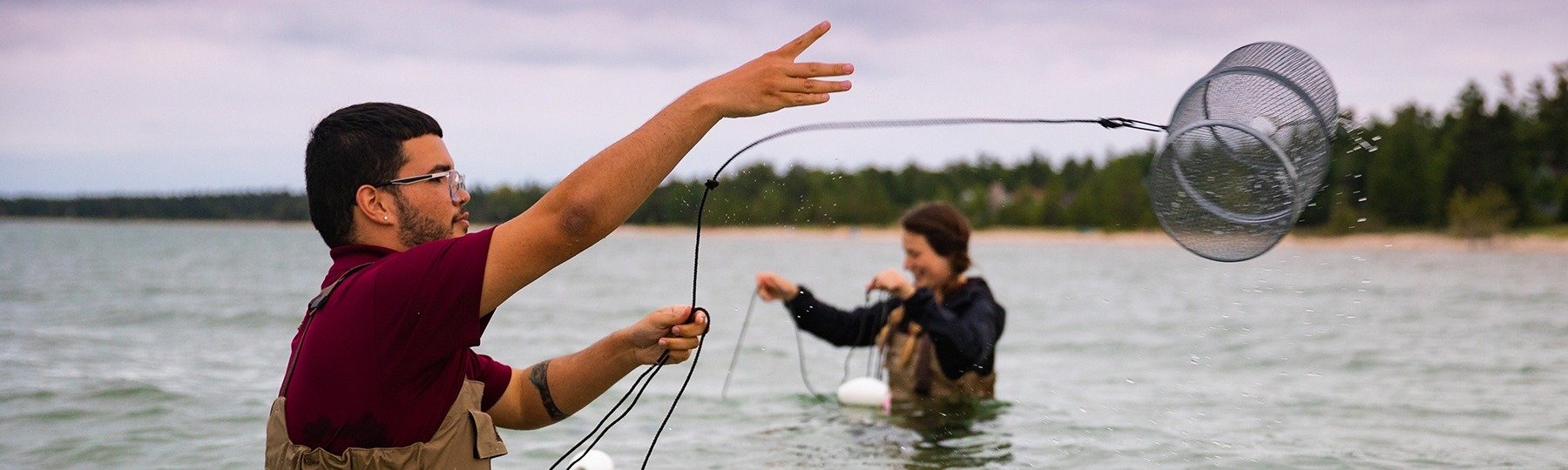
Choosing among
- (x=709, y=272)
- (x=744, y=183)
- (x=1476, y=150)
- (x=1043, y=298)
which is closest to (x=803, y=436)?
(x=744, y=183)

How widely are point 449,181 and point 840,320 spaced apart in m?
5.46

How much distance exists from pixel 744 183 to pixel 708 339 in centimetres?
1338

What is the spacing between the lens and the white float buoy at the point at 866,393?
29.8 ft

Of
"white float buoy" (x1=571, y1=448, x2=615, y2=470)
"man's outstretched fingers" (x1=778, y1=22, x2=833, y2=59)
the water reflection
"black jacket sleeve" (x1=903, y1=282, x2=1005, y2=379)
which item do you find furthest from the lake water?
"man's outstretched fingers" (x1=778, y1=22, x2=833, y2=59)

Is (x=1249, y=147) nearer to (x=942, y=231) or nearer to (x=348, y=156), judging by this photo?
(x=348, y=156)

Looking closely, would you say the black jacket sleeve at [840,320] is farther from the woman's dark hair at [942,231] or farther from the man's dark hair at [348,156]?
the man's dark hair at [348,156]

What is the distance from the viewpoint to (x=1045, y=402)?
10.9m

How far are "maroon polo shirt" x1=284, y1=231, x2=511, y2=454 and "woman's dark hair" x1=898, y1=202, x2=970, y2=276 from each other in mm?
5281

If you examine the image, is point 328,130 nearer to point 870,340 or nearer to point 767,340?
point 870,340

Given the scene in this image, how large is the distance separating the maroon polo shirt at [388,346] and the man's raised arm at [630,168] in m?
0.07

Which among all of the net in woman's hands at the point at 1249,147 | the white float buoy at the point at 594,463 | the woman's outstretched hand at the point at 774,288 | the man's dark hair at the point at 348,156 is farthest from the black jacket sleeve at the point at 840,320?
the man's dark hair at the point at 348,156

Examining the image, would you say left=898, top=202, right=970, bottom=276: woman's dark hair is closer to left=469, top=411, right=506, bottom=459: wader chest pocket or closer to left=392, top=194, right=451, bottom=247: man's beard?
left=469, top=411, right=506, bottom=459: wader chest pocket

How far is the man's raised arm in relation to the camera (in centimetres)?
273

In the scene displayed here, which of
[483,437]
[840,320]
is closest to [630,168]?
[483,437]
